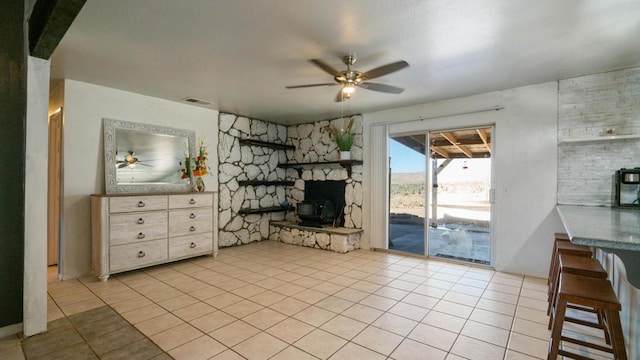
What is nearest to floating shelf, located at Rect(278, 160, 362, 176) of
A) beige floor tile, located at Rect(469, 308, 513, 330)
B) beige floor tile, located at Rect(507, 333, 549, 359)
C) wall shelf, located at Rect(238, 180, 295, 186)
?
wall shelf, located at Rect(238, 180, 295, 186)

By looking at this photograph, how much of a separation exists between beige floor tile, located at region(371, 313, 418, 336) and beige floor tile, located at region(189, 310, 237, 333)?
4.29 feet

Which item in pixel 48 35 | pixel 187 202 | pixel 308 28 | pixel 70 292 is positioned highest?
pixel 308 28

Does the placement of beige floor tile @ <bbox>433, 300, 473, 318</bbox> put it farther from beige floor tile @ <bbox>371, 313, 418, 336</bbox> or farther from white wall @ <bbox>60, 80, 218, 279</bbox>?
white wall @ <bbox>60, 80, 218, 279</bbox>

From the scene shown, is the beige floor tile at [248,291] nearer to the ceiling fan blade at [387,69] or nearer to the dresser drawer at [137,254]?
the dresser drawer at [137,254]

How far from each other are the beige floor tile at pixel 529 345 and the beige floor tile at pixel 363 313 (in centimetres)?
105

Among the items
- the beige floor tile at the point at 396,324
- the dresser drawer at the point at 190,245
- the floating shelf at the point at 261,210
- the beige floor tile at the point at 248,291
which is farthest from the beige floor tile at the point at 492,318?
the floating shelf at the point at 261,210

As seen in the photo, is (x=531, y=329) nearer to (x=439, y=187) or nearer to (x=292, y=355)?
(x=292, y=355)

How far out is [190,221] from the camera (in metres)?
4.38

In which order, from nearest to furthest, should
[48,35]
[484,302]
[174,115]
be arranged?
[48,35]
[484,302]
[174,115]

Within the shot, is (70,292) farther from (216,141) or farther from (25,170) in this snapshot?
(216,141)

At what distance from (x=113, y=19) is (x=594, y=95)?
5010mm

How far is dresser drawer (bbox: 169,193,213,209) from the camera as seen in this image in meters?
4.19

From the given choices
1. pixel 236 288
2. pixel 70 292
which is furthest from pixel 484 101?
pixel 70 292

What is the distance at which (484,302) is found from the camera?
3.00m
